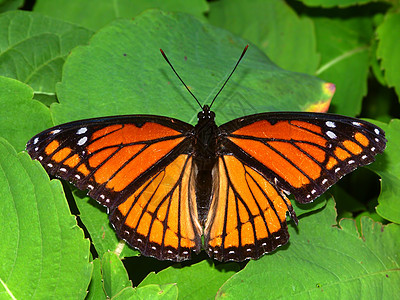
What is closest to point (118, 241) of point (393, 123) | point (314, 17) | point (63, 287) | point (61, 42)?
point (63, 287)

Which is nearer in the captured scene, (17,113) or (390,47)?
(17,113)

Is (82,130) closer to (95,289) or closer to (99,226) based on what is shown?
(99,226)

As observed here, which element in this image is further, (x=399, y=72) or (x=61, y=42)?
(x=399, y=72)

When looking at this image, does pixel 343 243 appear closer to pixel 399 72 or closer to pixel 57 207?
pixel 57 207

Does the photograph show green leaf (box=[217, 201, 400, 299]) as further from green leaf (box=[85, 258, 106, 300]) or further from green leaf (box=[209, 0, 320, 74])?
green leaf (box=[209, 0, 320, 74])

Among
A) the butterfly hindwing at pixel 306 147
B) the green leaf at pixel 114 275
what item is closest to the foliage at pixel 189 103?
the green leaf at pixel 114 275

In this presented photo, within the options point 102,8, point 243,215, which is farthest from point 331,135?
point 102,8

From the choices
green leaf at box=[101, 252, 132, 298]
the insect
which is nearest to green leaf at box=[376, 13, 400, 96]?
the insect
